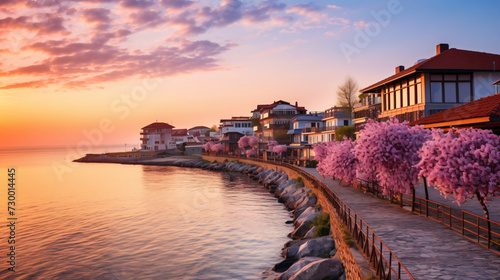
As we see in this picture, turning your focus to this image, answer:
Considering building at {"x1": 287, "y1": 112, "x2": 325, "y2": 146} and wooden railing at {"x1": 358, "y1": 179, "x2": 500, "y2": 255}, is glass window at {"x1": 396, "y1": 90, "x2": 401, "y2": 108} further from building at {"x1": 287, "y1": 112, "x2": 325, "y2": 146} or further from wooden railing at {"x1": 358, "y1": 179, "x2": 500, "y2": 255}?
building at {"x1": 287, "y1": 112, "x2": 325, "y2": 146}

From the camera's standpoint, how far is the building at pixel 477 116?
18.6 m

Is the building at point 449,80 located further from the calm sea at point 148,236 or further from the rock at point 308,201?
the calm sea at point 148,236

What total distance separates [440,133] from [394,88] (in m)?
26.6

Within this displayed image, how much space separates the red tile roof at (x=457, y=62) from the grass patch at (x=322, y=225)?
17980 mm

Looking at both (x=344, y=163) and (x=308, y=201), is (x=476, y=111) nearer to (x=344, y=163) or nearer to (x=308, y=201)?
(x=344, y=163)

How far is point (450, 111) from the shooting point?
24109 millimetres

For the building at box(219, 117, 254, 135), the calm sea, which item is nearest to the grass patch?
the calm sea

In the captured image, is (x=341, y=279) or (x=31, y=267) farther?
(x=31, y=267)

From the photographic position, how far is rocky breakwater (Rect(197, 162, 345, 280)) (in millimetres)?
16578

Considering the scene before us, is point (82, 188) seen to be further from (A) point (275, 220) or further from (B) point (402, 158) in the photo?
(B) point (402, 158)

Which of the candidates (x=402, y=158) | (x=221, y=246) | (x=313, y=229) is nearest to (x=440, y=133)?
(x=402, y=158)

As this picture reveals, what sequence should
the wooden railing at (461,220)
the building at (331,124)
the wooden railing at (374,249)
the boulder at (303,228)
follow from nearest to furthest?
the wooden railing at (374,249) → the wooden railing at (461,220) → the boulder at (303,228) → the building at (331,124)

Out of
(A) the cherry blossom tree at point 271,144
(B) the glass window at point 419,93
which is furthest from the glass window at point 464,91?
(A) the cherry blossom tree at point 271,144

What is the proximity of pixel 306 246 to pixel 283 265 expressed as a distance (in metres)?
1.66
